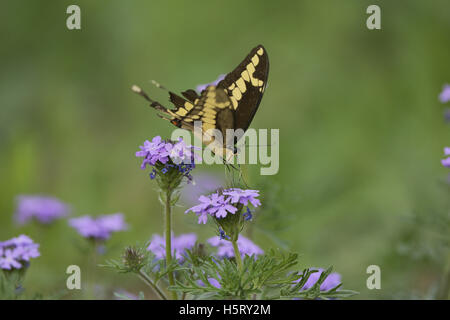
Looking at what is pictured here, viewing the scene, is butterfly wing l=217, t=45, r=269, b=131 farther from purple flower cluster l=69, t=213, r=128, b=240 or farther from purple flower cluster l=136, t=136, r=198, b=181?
purple flower cluster l=69, t=213, r=128, b=240

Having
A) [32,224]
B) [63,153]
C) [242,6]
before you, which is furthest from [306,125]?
[32,224]

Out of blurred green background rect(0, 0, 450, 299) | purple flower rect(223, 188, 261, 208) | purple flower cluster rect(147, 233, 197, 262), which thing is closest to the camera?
purple flower rect(223, 188, 261, 208)

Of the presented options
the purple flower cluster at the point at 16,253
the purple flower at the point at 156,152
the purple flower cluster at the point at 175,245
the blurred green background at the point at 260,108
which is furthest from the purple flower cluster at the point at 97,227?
the blurred green background at the point at 260,108

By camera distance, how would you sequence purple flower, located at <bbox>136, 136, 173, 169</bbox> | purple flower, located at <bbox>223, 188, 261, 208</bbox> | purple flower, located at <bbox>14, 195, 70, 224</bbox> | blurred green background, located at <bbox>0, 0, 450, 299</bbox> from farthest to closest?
blurred green background, located at <bbox>0, 0, 450, 299</bbox>, purple flower, located at <bbox>14, 195, 70, 224</bbox>, purple flower, located at <bbox>136, 136, 173, 169</bbox>, purple flower, located at <bbox>223, 188, 261, 208</bbox>

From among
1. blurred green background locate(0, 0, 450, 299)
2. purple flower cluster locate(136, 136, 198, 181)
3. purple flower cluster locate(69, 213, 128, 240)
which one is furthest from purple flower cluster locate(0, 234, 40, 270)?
blurred green background locate(0, 0, 450, 299)

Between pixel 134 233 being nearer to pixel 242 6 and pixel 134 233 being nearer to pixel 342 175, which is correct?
pixel 342 175

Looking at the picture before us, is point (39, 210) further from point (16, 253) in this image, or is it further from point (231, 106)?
point (231, 106)
